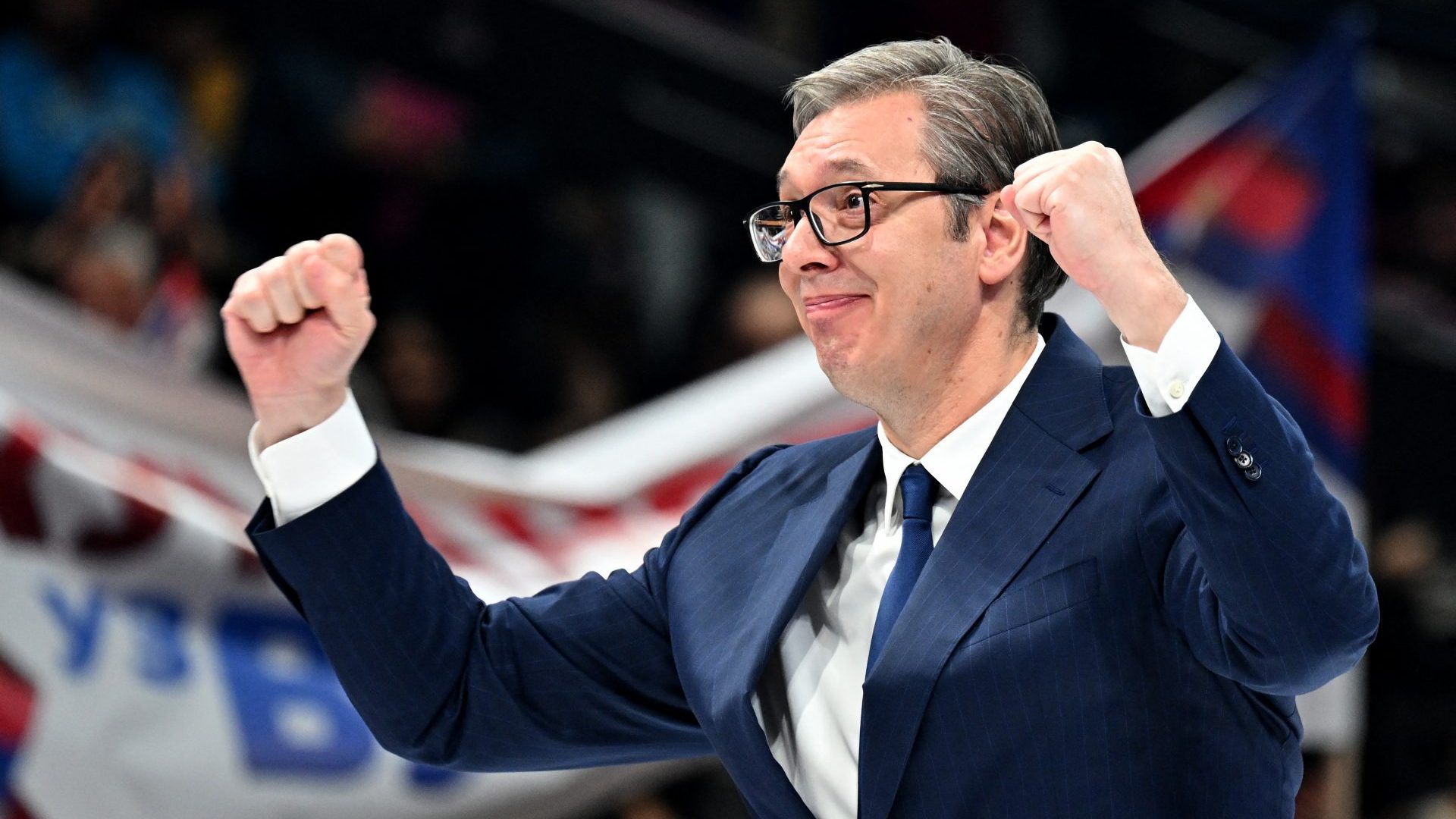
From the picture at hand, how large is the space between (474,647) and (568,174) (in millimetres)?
4753

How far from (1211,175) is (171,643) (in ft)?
8.15

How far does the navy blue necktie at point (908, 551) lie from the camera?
1.59 meters

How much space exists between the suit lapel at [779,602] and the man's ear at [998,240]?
8.8 inches

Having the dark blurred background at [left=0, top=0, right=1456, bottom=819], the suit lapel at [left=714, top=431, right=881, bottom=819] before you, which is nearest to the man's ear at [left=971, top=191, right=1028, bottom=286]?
the suit lapel at [left=714, top=431, right=881, bottom=819]

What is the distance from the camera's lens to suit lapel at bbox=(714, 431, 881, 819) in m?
1.63

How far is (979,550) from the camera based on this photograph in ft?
5.14

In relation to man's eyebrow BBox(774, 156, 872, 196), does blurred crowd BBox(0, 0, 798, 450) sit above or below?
below

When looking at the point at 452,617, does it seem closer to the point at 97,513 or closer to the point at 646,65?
the point at 97,513

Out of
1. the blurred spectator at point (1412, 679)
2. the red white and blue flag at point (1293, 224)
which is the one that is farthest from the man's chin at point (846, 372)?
the blurred spectator at point (1412, 679)

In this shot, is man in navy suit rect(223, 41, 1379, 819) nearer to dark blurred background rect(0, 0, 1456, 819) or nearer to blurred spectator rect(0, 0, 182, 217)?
dark blurred background rect(0, 0, 1456, 819)

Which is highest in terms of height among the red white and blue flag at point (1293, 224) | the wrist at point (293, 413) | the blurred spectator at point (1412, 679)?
the wrist at point (293, 413)

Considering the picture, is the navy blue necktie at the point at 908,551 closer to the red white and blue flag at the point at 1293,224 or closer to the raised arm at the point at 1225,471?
the raised arm at the point at 1225,471

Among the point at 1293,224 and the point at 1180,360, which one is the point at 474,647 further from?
the point at 1293,224

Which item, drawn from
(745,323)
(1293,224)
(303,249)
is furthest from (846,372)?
(745,323)
